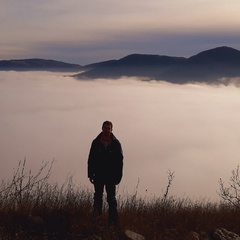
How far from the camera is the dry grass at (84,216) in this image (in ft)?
29.3

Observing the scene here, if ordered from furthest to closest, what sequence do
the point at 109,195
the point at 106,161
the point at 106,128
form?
the point at 109,195 → the point at 106,161 → the point at 106,128

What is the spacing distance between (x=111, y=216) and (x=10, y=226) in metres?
1.89

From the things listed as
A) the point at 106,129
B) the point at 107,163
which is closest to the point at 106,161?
the point at 107,163

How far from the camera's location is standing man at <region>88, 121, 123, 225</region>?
9.08 m

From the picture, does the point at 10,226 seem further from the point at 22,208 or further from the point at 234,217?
the point at 234,217

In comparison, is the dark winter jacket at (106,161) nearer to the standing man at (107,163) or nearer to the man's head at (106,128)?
the standing man at (107,163)

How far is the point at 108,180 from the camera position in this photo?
9195 mm

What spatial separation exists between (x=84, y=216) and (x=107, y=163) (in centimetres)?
119

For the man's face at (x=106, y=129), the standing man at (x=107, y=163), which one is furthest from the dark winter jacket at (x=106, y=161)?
the man's face at (x=106, y=129)

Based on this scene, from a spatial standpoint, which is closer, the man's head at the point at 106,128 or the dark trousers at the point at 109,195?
the man's head at the point at 106,128

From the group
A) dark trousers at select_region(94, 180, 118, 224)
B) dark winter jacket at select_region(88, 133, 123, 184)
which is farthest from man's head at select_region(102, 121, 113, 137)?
dark trousers at select_region(94, 180, 118, 224)

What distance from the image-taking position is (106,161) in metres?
9.15

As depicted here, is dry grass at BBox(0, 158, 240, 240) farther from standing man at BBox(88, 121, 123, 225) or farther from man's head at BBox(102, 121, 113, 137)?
man's head at BBox(102, 121, 113, 137)

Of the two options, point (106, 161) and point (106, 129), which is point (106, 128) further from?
point (106, 161)
